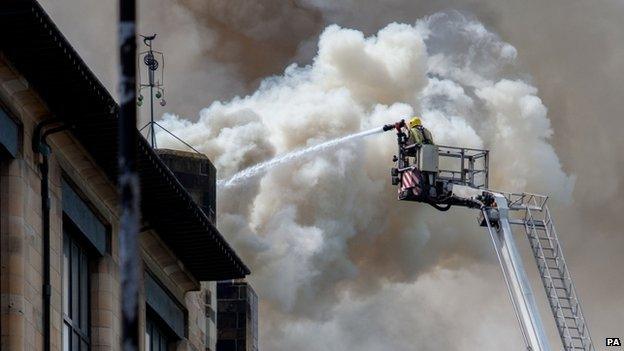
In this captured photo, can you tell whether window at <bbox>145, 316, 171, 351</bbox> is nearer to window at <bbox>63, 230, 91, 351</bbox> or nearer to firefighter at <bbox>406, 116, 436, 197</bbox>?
window at <bbox>63, 230, 91, 351</bbox>

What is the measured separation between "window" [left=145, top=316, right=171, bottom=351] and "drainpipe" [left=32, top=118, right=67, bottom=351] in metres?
8.41

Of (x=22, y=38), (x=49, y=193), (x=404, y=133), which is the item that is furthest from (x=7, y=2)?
(x=404, y=133)

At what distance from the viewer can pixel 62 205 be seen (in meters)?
34.4

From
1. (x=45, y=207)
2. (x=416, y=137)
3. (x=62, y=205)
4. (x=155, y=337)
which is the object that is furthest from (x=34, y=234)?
(x=416, y=137)

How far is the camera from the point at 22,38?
31.2m

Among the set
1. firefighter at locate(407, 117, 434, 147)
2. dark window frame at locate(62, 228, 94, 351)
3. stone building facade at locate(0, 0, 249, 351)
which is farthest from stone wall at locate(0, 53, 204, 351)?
firefighter at locate(407, 117, 434, 147)

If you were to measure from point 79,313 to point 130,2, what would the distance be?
695 inches

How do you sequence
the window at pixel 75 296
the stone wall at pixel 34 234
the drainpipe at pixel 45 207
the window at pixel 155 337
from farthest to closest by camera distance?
the window at pixel 155 337 → the window at pixel 75 296 → the drainpipe at pixel 45 207 → the stone wall at pixel 34 234

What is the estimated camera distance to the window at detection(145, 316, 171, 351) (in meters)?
41.6

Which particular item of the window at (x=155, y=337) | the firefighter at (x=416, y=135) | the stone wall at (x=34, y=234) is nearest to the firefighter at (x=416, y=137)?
the firefighter at (x=416, y=135)

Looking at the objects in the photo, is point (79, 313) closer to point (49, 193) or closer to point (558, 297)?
point (49, 193)

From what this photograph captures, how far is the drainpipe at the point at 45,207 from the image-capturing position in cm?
3238

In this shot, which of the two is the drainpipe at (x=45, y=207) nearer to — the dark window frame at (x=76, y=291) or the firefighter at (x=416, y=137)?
the dark window frame at (x=76, y=291)

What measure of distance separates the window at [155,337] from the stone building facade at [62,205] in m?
0.05
